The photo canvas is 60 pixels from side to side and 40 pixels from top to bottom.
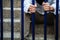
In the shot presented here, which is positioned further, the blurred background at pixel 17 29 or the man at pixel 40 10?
the blurred background at pixel 17 29

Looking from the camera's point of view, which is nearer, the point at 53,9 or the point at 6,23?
the point at 53,9

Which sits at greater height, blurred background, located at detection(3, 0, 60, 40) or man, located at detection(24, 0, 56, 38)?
man, located at detection(24, 0, 56, 38)

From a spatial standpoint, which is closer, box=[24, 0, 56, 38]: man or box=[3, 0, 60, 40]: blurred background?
box=[24, 0, 56, 38]: man

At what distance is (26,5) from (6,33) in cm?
75

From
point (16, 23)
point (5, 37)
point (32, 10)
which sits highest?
point (32, 10)

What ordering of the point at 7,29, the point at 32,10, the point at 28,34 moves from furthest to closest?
the point at 7,29 < the point at 28,34 < the point at 32,10

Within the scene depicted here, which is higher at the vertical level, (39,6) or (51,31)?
(39,6)

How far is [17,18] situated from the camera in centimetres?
305

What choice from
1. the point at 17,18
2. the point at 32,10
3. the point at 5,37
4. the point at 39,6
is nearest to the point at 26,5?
the point at 32,10

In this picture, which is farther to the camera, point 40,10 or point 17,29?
point 17,29

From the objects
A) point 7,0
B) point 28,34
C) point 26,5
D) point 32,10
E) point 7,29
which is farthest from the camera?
point 7,0

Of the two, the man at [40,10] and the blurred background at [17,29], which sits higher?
the man at [40,10]

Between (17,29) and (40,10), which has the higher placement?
(40,10)

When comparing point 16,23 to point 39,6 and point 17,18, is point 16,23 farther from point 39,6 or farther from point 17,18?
point 39,6
